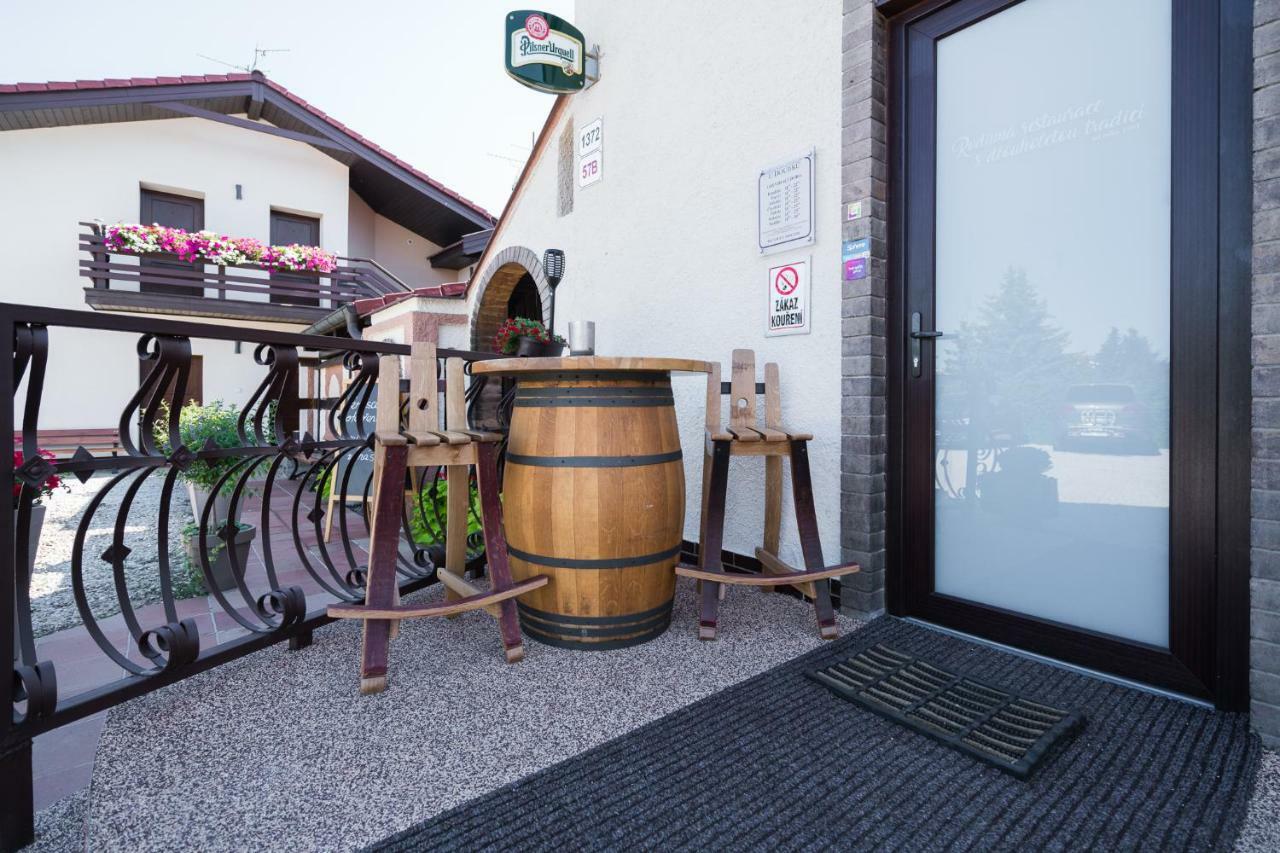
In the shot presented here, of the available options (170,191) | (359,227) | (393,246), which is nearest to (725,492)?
(170,191)

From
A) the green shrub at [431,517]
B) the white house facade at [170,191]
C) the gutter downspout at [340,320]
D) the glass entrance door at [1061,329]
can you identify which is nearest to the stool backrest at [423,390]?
the green shrub at [431,517]

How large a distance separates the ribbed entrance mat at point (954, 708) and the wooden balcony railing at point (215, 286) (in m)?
10.6

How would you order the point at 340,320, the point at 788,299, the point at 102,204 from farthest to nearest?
1. the point at 102,204
2. the point at 340,320
3. the point at 788,299

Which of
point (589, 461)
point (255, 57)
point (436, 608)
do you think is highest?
point (255, 57)

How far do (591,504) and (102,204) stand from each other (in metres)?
11.3

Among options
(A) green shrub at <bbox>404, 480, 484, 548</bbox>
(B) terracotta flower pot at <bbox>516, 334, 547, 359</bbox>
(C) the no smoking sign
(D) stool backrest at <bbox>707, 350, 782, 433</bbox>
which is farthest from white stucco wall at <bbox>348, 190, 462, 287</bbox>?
(D) stool backrest at <bbox>707, 350, 782, 433</bbox>

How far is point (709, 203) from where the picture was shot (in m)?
3.07

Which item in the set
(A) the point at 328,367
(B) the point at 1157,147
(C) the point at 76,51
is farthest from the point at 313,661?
(C) the point at 76,51

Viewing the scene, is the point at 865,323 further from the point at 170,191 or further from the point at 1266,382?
the point at 170,191

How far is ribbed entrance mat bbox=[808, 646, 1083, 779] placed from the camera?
1.47m

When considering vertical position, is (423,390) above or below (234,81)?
below

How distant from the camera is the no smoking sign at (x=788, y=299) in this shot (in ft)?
8.45

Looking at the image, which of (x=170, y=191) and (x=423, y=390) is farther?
(x=170, y=191)

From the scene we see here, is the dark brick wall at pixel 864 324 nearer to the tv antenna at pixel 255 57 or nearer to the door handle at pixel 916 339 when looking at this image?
the door handle at pixel 916 339
